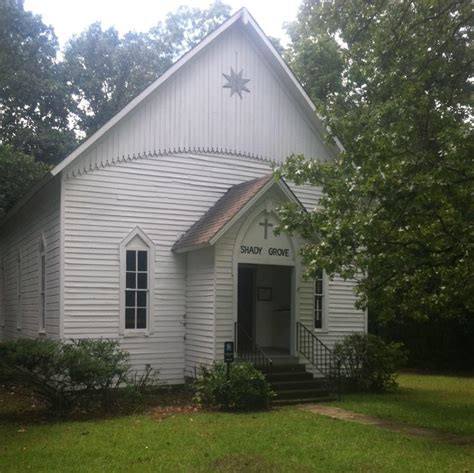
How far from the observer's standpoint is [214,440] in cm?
952

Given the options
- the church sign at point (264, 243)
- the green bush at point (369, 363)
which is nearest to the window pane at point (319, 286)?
the green bush at point (369, 363)

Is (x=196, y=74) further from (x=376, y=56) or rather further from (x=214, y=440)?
(x=214, y=440)

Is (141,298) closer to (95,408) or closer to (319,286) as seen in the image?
(95,408)

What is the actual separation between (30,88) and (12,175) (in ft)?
32.1

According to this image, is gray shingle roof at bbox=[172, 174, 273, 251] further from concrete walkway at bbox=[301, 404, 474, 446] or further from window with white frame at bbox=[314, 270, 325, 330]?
concrete walkway at bbox=[301, 404, 474, 446]

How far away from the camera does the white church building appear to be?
1433 centimetres

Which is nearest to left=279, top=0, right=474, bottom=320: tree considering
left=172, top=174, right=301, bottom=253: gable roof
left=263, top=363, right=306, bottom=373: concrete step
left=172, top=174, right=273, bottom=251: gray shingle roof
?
left=172, top=174, right=301, bottom=253: gable roof

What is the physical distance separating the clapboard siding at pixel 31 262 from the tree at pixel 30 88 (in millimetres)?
9643

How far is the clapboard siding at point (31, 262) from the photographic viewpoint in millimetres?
14930

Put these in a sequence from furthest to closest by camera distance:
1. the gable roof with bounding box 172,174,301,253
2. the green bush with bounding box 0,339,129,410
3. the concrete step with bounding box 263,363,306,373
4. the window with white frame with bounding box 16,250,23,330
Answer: the window with white frame with bounding box 16,250,23,330
the concrete step with bounding box 263,363,306,373
the gable roof with bounding box 172,174,301,253
the green bush with bounding box 0,339,129,410

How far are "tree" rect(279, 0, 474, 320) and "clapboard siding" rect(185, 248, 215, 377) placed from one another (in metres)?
2.72

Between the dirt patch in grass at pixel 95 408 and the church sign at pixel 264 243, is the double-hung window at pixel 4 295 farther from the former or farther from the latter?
the church sign at pixel 264 243

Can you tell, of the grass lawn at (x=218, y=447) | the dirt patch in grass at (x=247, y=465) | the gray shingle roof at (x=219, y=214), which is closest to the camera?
the dirt patch in grass at (x=247, y=465)

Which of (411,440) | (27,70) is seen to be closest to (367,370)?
(411,440)
